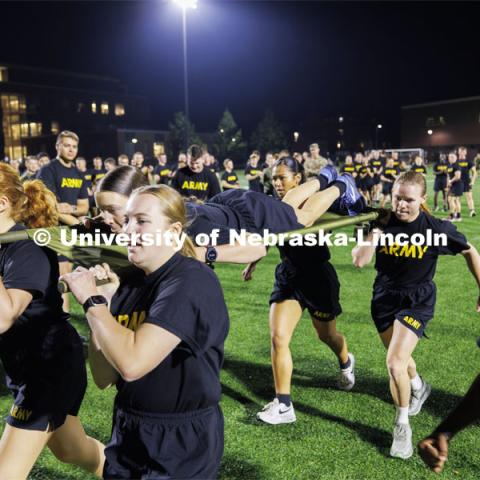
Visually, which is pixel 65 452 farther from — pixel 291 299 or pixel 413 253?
pixel 413 253

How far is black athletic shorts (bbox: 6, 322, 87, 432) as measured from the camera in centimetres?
264

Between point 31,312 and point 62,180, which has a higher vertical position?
point 62,180

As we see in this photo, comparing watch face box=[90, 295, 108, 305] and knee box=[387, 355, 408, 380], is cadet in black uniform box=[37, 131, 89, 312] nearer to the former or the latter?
knee box=[387, 355, 408, 380]

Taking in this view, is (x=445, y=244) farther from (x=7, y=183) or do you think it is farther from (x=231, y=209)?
(x=7, y=183)

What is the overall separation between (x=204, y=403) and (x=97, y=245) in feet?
3.48

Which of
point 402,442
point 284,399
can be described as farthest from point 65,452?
point 402,442

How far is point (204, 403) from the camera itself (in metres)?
2.10

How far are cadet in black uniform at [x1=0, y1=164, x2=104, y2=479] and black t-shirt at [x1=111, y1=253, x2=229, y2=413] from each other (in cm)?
61

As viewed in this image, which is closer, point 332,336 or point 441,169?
point 332,336

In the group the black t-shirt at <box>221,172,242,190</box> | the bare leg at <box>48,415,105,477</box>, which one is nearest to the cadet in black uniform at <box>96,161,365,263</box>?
the bare leg at <box>48,415,105,477</box>

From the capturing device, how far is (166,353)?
1840 millimetres

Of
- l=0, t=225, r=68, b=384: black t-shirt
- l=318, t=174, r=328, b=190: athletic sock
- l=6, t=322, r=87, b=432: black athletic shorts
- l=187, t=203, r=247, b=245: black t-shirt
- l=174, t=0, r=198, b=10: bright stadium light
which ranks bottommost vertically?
l=6, t=322, r=87, b=432: black athletic shorts

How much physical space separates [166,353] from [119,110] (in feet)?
250

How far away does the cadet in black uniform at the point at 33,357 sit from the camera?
253 cm
